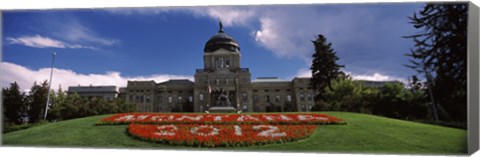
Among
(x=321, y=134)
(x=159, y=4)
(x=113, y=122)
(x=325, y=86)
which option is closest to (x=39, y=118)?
(x=113, y=122)

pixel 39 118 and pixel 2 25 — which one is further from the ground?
pixel 2 25

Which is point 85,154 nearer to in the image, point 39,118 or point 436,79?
point 39,118

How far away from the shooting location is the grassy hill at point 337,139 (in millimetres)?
10992

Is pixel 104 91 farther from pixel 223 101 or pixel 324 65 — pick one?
pixel 324 65

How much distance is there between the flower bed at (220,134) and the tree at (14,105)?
734 cm

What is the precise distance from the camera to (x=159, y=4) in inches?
514

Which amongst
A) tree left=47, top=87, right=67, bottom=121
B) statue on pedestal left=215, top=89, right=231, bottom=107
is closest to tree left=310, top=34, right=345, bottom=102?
statue on pedestal left=215, top=89, right=231, bottom=107

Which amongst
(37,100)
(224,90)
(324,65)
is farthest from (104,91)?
(324,65)

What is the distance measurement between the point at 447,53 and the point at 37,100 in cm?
2071

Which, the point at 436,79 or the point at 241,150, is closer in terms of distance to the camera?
the point at 241,150

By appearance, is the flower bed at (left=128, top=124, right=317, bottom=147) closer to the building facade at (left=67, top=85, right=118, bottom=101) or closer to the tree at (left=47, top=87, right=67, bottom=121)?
the tree at (left=47, top=87, right=67, bottom=121)

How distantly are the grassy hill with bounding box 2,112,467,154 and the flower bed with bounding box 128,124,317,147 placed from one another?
0.24 metres

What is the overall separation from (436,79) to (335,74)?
62.9 feet

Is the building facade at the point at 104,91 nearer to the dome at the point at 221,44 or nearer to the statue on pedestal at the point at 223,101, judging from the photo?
the statue on pedestal at the point at 223,101
